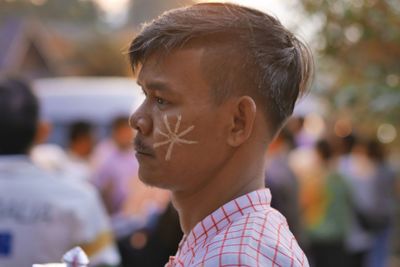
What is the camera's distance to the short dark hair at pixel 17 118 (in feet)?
11.7

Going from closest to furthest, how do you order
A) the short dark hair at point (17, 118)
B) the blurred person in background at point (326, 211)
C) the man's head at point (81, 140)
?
1. the short dark hair at point (17, 118)
2. the blurred person in background at point (326, 211)
3. the man's head at point (81, 140)

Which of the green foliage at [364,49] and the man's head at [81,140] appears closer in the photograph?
the green foliage at [364,49]

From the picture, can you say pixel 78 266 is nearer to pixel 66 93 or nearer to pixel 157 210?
pixel 157 210

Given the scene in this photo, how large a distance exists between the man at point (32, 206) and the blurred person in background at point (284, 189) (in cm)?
304

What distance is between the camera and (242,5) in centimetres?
203

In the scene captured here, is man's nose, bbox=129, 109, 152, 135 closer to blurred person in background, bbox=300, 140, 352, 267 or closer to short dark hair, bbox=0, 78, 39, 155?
short dark hair, bbox=0, 78, 39, 155

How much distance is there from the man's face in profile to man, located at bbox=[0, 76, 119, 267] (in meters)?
1.60

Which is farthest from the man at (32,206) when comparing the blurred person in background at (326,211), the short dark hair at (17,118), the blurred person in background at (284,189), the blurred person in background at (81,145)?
the blurred person in background at (81,145)

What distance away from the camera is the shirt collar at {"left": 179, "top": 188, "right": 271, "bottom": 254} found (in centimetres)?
187

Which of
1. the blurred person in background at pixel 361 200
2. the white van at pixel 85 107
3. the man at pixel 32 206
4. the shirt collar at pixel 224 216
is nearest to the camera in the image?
the shirt collar at pixel 224 216

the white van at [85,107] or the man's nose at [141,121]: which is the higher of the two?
the man's nose at [141,121]

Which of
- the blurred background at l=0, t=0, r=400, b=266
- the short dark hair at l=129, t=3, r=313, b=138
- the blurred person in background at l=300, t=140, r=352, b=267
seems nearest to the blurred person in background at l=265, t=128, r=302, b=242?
the blurred background at l=0, t=0, r=400, b=266

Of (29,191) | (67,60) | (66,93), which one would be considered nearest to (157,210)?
(29,191)

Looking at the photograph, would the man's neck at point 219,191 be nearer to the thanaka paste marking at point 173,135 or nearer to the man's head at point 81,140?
the thanaka paste marking at point 173,135
